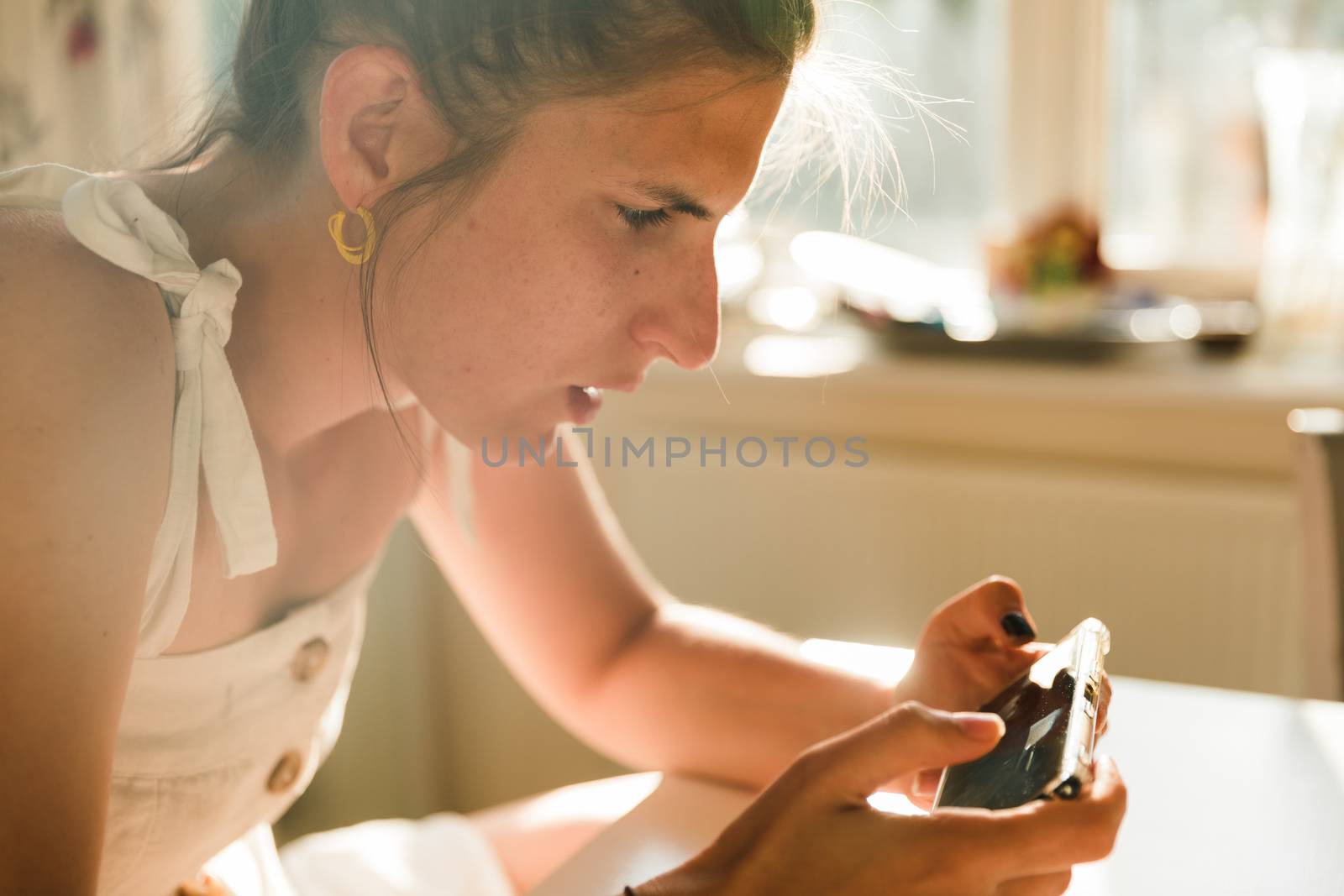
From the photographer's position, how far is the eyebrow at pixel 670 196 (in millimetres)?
683

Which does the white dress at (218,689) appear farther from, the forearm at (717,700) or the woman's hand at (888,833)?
the woman's hand at (888,833)

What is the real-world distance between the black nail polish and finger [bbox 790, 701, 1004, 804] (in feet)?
0.72

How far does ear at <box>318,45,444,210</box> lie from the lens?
2.16ft

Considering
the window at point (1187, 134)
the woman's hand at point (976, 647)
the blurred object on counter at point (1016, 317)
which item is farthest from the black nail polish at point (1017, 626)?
the window at point (1187, 134)

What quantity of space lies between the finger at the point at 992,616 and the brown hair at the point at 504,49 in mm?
346

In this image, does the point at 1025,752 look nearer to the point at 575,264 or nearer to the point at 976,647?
the point at 976,647

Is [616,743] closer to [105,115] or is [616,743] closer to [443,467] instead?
[443,467]

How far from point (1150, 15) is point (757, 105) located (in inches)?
50.0

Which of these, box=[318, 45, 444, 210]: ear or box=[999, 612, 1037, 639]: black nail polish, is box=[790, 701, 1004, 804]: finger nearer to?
box=[999, 612, 1037, 639]: black nail polish

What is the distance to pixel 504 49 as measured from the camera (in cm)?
65

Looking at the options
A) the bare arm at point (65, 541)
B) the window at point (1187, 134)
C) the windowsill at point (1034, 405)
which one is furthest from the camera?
the window at point (1187, 134)

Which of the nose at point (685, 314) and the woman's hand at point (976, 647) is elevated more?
the nose at point (685, 314)

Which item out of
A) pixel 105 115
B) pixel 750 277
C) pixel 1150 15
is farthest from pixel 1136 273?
pixel 105 115

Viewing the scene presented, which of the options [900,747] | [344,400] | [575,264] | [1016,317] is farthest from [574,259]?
[1016,317]
